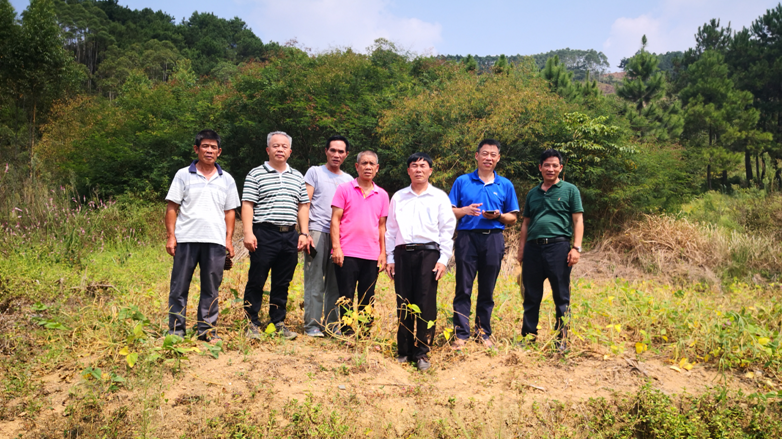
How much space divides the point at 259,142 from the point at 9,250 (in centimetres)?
870

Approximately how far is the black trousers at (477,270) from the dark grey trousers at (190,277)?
80.1 inches

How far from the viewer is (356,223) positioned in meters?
4.12

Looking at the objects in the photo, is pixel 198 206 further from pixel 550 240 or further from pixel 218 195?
pixel 550 240

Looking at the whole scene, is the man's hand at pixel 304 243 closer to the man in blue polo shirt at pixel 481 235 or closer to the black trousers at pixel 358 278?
the black trousers at pixel 358 278

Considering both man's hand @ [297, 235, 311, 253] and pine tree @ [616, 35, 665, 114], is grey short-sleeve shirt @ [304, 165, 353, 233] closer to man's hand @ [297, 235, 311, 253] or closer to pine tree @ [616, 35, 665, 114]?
man's hand @ [297, 235, 311, 253]

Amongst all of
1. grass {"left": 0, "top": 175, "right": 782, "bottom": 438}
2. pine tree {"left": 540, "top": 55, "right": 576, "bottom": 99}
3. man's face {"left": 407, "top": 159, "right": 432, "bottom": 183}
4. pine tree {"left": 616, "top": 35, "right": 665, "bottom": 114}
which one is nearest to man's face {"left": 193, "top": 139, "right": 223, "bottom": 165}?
grass {"left": 0, "top": 175, "right": 782, "bottom": 438}

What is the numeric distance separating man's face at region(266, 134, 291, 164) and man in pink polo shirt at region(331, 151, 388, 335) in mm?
559

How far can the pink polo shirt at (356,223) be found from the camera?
411 centimetres

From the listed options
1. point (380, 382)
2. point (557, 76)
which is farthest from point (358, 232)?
point (557, 76)

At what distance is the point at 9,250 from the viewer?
6.43 metres

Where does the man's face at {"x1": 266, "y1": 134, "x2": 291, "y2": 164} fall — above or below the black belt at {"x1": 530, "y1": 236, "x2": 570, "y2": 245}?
above

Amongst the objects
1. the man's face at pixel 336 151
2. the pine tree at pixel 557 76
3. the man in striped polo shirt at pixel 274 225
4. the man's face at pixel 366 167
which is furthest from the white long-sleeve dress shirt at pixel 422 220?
the pine tree at pixel 557 76

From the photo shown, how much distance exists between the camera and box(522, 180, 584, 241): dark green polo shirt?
4.14 meters

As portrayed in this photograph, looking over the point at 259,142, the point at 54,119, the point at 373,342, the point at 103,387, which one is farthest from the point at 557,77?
the point at 54,119
